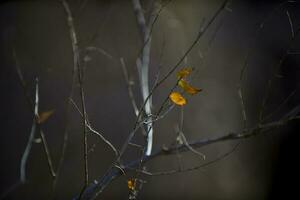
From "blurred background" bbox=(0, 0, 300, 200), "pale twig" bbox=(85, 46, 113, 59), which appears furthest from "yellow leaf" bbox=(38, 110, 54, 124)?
"pale twig" bbox=(85, 46, 113, 59)

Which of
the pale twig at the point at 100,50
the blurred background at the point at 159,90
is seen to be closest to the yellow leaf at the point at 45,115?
the blurred background at the point at 159,90

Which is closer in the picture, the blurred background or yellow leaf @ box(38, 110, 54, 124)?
the blurred background

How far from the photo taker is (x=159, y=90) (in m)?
4.57

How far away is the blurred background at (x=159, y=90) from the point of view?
448 centimetres

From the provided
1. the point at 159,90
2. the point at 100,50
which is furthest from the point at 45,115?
the point at 159,90

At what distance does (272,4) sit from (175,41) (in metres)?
0.90

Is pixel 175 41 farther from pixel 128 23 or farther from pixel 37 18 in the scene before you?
pixel 37 18

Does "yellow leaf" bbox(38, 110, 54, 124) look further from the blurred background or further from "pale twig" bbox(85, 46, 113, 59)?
"pale twig" bbox(85, 46, 113, 59)

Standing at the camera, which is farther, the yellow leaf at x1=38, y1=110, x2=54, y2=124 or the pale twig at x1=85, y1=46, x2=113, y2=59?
the yellow leaf at x1=38, y1=110, x2=54, y2=124

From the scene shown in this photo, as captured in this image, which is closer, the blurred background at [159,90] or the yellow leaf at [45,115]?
the blurred background at [159,90]

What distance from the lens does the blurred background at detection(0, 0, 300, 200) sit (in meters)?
4.48

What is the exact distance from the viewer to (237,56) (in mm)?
4531

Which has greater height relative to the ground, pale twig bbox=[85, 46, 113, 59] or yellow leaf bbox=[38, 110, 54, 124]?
pale twig bbox=[85, 46, 113, 59]

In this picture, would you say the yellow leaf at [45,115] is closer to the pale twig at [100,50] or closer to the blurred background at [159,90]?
the blurred background at [159,90]
